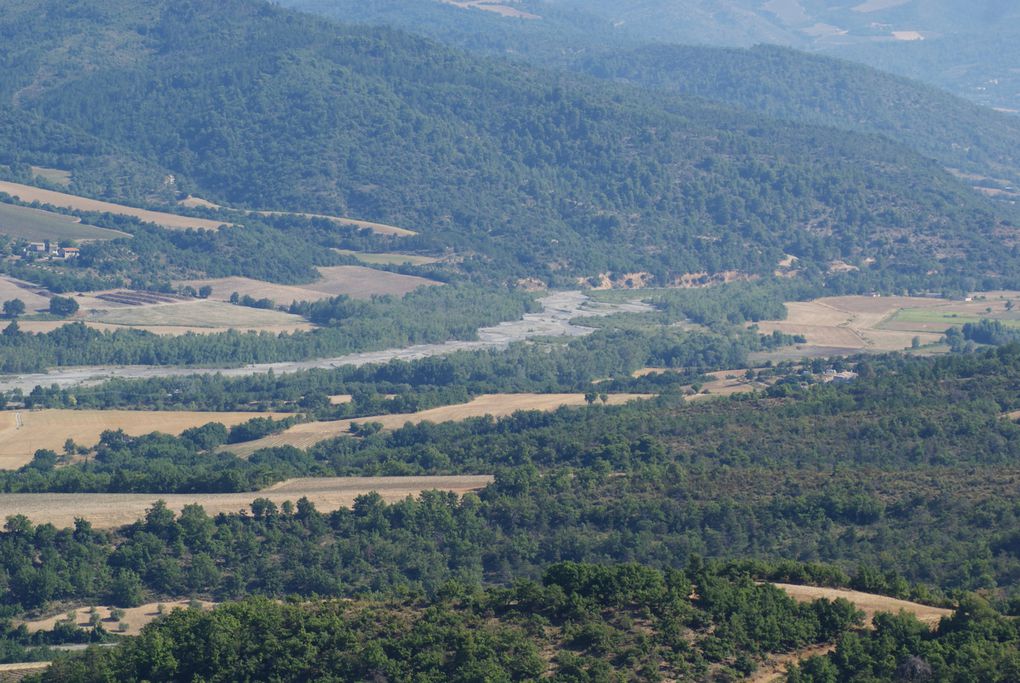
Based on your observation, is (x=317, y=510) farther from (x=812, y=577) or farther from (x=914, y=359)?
(x=914, y=359)

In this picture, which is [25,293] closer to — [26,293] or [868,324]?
[26,293]

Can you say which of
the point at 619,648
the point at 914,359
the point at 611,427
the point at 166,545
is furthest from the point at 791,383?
the point at 619,648

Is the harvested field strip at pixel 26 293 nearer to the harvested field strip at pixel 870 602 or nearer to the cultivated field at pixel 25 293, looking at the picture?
the cultivated field at pixel 25 293

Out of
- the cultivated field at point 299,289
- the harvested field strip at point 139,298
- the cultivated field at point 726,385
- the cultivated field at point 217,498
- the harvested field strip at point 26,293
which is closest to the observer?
the cultivated field at point 217,498

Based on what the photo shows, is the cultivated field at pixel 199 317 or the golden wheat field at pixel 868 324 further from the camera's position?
the golden wheat field at pixel 868 324

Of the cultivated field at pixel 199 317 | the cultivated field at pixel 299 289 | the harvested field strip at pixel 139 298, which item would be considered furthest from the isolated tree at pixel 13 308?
the cultivated field at pixel 299 289

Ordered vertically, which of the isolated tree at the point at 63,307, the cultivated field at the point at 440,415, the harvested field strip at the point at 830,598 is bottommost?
the isolated tree at the point at 63,307

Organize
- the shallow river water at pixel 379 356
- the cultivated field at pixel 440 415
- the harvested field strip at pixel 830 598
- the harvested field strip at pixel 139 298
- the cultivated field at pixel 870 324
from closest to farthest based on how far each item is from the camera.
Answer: the harvested field strip at pixel 830 598, the cultivated field at pixel 440 415, the shallow river water at pixel 379 356, the cultivated field at pixel 870 324, the harvested field strip at pixel 139 298

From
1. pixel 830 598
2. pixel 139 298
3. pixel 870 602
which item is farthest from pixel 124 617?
pixel 139 298
